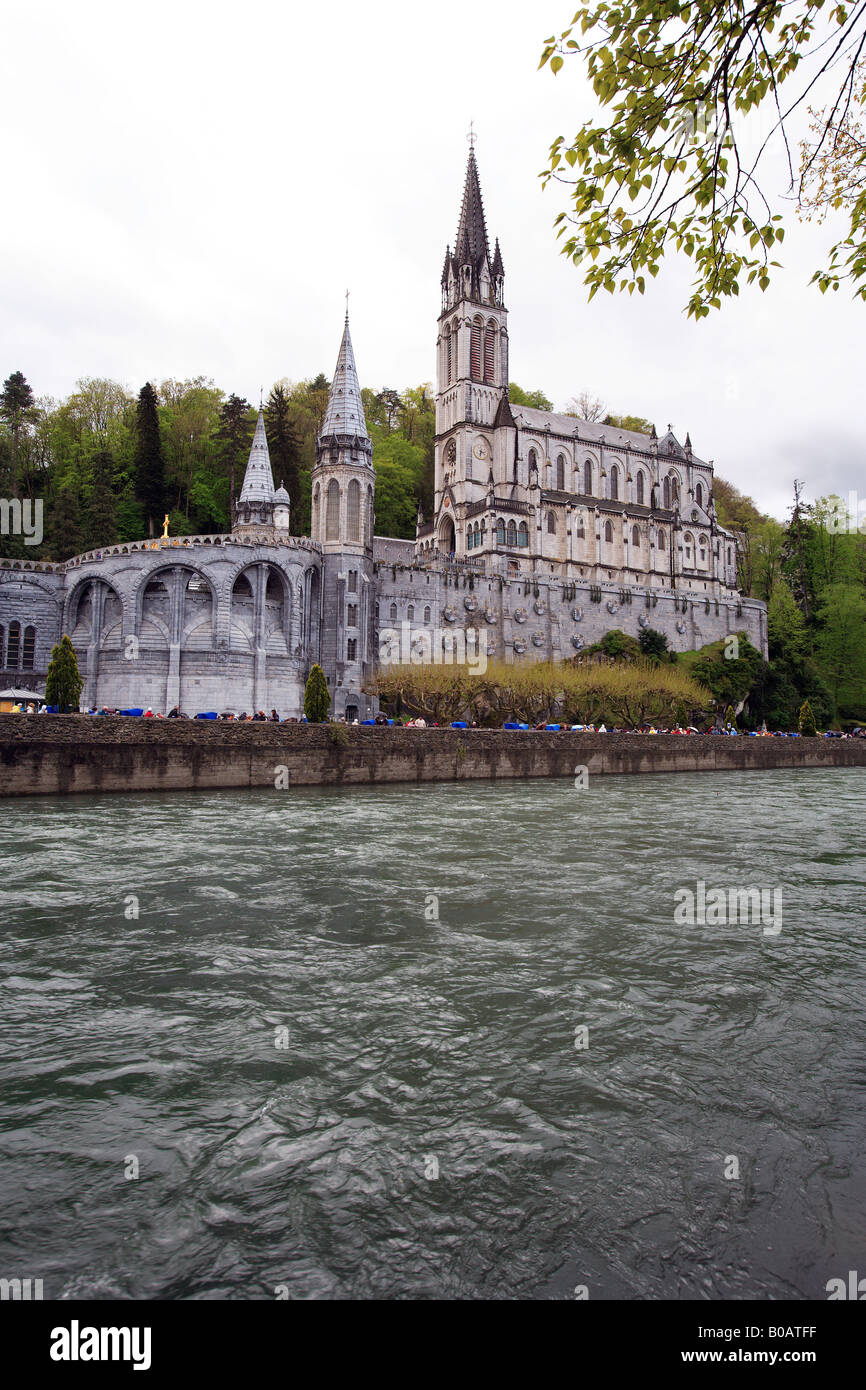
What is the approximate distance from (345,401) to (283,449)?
45.2ft

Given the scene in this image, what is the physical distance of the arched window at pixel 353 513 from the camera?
49625 mm

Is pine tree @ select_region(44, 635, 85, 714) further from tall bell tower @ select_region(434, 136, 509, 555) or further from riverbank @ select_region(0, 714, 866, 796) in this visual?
tall bell tower @ select_region(434, 136, 509, 555)

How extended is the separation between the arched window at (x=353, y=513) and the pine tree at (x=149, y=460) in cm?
1681

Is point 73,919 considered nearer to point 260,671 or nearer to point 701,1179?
point 701,1179

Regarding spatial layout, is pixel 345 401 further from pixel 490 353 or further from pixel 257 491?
pixel 490 353

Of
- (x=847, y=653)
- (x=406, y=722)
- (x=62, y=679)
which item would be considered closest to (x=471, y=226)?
(x=847, y=653)

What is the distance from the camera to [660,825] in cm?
1909

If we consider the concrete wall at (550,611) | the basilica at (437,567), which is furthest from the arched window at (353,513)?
the concrete wall at (550,611)

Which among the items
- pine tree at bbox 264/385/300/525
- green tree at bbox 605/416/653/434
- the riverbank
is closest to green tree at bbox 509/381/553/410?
green tree at bbox 605/416/653/434

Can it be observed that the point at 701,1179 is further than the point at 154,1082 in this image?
No

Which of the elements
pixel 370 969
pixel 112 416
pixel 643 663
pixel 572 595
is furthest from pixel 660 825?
pixel 112 416

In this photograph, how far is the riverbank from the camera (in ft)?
74.9

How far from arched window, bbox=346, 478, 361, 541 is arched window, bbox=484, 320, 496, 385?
29.0 meters
